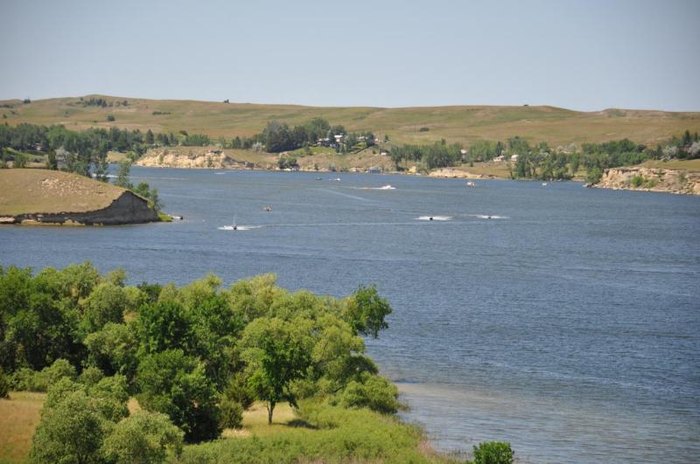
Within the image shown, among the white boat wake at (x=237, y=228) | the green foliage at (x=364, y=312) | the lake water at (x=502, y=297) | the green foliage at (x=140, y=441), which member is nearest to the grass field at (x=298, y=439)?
the green foliage at (x=140, y=441)

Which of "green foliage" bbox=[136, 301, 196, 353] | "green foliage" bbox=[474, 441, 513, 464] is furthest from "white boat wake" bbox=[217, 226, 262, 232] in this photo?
"green foliage" bbox=[474, 441, 513, 464]

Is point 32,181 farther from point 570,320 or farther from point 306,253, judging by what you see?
point 570,320

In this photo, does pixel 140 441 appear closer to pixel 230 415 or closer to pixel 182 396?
pixel 182 396

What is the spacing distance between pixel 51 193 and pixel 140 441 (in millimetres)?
122356

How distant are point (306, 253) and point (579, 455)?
71.7 meters

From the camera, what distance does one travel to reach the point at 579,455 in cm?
4978

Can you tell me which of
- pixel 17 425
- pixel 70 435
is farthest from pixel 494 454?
pixel 17 425

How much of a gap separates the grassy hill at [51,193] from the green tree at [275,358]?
330ft

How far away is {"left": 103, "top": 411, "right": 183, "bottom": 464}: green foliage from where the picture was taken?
41.3m

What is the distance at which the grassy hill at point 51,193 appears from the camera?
501ft

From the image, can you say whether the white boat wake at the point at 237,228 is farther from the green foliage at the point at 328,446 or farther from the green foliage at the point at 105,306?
the green foliage at the point at 328,446

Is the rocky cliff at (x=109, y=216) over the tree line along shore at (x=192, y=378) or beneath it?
beneath

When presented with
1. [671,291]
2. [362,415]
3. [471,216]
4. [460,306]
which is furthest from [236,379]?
[471,216]

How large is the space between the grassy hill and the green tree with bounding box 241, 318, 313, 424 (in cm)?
10045
